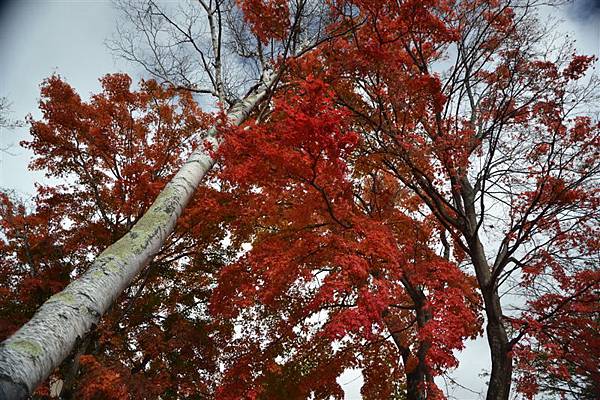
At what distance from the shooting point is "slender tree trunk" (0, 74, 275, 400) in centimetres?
204

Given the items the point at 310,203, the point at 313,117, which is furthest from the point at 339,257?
the point at 313,117

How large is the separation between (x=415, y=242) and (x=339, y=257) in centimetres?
321

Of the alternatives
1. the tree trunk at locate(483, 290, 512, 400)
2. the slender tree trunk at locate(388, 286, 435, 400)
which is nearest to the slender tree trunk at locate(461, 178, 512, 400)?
the tree trunk at locate(483, 290, 512, 400)

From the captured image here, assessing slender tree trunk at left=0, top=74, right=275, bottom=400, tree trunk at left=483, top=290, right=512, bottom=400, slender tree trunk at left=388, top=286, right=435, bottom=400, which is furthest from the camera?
slender tree trunk at left=388, top=286, right=435, bottom=400

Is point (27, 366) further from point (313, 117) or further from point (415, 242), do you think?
point (415, 242)

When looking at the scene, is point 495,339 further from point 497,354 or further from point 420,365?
point 420,365

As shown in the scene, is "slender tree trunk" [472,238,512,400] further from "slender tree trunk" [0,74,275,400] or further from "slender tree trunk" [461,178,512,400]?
"slender tree trunk" [0,74,275,400]

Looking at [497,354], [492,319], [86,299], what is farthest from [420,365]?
[86,299]

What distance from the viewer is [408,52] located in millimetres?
8477

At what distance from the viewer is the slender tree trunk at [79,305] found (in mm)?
2045

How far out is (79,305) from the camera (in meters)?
2.60

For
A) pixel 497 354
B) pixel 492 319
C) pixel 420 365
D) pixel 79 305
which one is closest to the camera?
pixel 79 305

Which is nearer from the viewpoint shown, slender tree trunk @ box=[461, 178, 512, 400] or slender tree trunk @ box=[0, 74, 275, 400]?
slender tree trunk @ box=[0, 74, 275, 400]

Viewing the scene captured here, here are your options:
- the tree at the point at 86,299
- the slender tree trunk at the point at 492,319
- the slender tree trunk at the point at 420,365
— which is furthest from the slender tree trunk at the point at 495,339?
the tree at the point at 86,299
